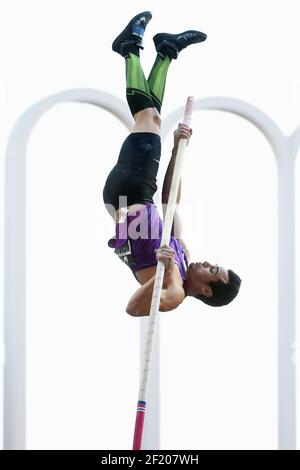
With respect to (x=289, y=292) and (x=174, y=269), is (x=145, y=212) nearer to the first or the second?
(x=174, y=269)

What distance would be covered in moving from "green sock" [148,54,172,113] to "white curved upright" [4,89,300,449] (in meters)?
0.50

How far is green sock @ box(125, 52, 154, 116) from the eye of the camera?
5277mm

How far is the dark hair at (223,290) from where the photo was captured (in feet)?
17.6

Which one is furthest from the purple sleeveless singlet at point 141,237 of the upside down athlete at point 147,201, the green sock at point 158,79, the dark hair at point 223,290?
the green sock at point 158,79

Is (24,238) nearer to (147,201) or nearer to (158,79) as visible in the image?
(147,201)

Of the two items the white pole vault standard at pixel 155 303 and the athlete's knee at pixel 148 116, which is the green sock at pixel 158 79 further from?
the white pole vault standard at pixel 155 303

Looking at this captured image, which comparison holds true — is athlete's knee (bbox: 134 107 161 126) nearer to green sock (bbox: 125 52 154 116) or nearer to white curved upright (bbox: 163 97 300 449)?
green sock (bbox: 125 52 154 116)

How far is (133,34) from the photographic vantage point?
532 centimetres

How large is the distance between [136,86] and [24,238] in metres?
1.44

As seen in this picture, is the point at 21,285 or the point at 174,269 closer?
the point at 174,269

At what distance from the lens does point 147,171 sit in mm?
5215

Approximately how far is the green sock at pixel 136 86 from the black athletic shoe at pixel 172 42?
0.20m

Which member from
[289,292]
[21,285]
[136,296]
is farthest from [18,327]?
[289,292]
